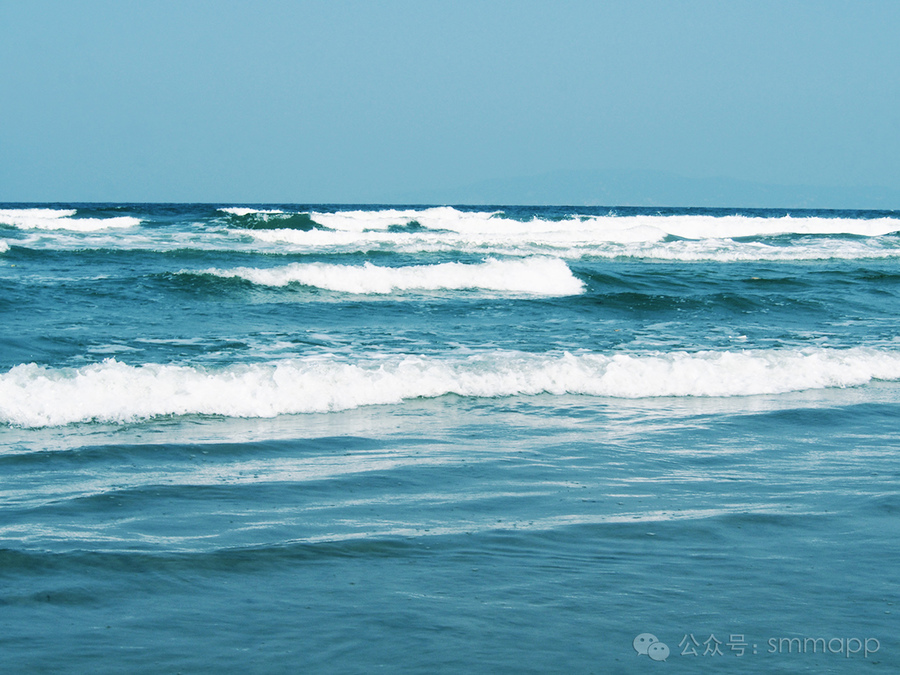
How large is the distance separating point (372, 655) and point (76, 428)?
3.87 meters

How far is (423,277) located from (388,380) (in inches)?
353

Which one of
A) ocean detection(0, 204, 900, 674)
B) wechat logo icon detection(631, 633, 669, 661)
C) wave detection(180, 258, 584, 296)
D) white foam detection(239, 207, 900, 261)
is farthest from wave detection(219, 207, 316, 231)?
wechat logo icon detection(631, 633, 669, 661)

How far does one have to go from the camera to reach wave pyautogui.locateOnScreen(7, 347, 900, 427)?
6.00 meters

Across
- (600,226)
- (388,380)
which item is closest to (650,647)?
(388,380)

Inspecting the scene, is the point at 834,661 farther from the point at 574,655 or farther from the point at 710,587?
the point at 574,655

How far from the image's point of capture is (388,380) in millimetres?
6863

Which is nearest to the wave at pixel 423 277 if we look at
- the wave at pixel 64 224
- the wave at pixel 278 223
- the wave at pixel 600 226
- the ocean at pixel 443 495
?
the ocean at pixel 443 495

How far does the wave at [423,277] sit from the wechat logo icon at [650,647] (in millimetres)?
12277

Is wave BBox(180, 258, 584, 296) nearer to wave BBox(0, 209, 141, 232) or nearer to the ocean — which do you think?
the ocean

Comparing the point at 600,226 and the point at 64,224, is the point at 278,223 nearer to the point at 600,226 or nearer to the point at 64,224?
the point at 64,224

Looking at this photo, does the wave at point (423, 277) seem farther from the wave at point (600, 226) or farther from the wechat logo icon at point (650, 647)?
the wave at point (600, 226)

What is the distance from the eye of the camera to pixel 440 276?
15.8 metres

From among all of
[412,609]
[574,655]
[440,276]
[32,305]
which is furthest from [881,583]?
[440,276]

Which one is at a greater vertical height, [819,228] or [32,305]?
[819,228]
